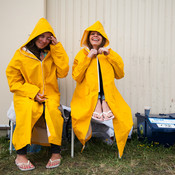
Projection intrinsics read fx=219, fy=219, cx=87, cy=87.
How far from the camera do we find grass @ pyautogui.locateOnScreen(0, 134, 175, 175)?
88.7 inches

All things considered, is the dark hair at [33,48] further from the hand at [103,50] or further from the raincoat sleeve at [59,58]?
the hand at [103,50]

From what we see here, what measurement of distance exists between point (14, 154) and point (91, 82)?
1301 millimetres

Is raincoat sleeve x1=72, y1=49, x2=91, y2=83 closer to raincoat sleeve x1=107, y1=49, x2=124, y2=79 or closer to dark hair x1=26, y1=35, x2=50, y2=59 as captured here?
raincoat sleeve x1=107, y1=49, x2=124, y2=79

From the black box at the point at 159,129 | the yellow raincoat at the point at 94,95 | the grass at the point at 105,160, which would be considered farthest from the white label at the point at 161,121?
the yellow raincoat at the point at 94,95

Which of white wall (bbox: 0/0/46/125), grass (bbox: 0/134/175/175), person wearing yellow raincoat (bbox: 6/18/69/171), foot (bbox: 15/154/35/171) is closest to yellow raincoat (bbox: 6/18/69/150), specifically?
person wearing yellow raincoat (bbox: 6/18/69/171)

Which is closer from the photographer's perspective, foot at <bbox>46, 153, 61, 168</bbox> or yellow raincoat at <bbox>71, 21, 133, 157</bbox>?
foot at <bbox>46, 153, 61, 168</bbox>

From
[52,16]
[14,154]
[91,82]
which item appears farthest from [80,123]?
[52,16]

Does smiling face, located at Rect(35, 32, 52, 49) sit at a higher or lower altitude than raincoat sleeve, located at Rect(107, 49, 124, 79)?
higher

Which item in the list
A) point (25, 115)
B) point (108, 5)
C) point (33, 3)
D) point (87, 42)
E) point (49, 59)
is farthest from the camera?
point (108, 5)

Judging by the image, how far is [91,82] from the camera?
2.64m

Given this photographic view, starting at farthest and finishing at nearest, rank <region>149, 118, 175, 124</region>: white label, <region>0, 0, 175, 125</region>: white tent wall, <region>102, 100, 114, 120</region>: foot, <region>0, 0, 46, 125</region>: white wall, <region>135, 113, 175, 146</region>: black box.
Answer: <region>0, 0, 175, 125</region>: white tent wall
<region>0, 0, 46, 125</region>: white wall
<region>149, 118, 175, 124</region>: white label
<region>135, 113, 175, 146</region>: black box
<region>102, 100, 114, 120</region>: foot

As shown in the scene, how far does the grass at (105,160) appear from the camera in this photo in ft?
7.39

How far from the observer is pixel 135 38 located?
11.7 feet

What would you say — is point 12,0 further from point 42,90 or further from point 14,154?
point 14,154
